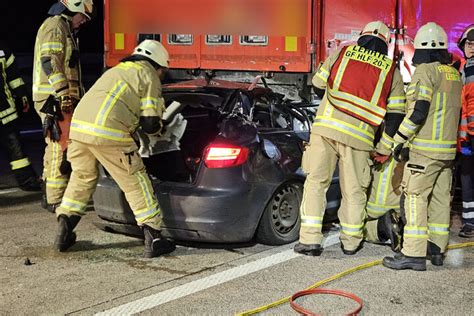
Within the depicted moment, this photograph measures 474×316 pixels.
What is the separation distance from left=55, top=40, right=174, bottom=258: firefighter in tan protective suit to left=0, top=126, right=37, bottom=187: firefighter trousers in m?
2.87

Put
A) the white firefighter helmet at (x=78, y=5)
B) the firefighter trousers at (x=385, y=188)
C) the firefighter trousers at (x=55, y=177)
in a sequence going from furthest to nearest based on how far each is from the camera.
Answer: the white firefighter helmet at (x=78, y=5) → the firefighter trousers at (x=55, y=177) → the firefighter trousers at (x=385, y=188)

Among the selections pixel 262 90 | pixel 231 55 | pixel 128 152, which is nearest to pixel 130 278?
pixel 128 152

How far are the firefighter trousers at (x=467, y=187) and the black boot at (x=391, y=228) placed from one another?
100 centimetres

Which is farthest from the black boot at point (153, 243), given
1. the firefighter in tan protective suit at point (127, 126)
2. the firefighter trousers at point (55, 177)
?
the firefighter trousers at point (55, 177)

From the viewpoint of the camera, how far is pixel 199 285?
5.43 meters

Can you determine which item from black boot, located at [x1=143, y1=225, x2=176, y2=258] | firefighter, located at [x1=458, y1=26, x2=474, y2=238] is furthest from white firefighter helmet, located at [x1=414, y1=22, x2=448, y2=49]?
black boot, located at [x1=143, y1=225, x2=176, y2=258]

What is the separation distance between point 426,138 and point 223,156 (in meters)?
1.56

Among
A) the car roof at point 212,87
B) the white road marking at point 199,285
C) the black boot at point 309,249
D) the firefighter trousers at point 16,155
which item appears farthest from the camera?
the firefighter trousers at point 16,155

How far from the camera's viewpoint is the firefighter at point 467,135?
707 centimetres

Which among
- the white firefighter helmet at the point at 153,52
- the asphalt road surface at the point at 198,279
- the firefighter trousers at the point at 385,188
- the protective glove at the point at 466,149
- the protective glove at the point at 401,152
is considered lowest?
the asphalt road surface at the point at 198,279

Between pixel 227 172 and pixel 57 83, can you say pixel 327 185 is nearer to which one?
pixel 227 172

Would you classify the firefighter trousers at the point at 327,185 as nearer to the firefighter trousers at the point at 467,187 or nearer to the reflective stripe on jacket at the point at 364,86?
the reflective stripe on jacket at the point at 364,86

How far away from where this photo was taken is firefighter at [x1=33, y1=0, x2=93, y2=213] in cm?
743

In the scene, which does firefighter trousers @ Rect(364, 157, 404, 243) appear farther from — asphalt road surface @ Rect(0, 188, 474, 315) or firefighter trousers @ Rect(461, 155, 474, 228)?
firefighter trousers @ Rect(461, 155, 474, 228)
